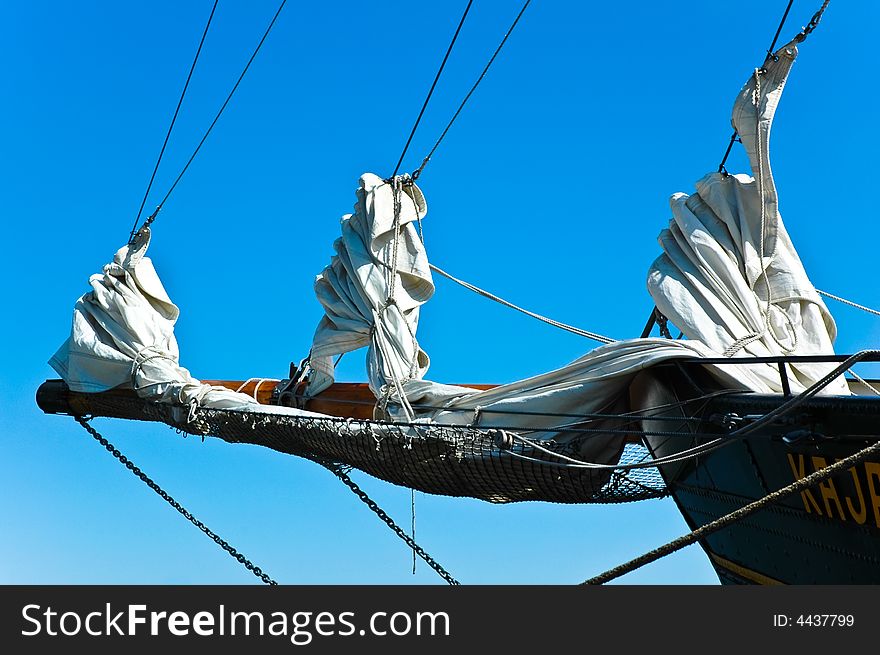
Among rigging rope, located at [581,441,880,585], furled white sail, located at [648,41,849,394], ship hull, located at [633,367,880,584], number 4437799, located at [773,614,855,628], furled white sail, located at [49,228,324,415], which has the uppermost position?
furled white sail, located at [49,228,324,415]

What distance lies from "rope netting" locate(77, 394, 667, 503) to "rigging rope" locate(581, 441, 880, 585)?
1.42 m

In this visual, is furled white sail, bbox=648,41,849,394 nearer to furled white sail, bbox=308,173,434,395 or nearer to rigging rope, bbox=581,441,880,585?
furled white sail, bbox=308,173,434,395

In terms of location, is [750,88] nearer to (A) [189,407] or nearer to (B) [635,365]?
(B) [635,365]

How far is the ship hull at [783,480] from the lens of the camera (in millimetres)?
5004

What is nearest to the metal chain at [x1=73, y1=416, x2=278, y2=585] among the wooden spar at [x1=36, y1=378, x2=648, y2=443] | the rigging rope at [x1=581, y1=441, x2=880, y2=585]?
the wooden spar at [x1=36, y1=378, x2=648, y2=443]

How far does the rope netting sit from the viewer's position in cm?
642

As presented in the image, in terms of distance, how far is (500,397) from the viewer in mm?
6539

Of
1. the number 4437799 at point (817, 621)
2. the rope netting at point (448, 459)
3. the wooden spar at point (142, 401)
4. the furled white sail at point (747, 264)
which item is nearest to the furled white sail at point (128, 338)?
the wooden spar at point (142, 401)

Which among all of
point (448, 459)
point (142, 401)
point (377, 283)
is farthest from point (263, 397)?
point (448, 459)

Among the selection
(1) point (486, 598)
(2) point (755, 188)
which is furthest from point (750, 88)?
(1) point (486, 598)

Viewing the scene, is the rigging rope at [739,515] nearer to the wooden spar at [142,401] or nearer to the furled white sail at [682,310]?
the furled white sail at [682,310]

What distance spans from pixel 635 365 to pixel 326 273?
3.48 m

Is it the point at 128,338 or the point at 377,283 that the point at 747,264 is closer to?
the point at 377,283

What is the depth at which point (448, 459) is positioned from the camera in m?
6.75
